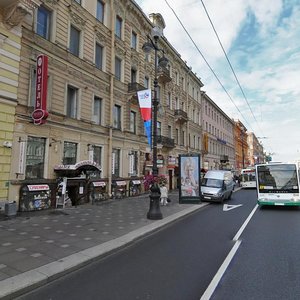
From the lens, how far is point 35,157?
46.1 feet

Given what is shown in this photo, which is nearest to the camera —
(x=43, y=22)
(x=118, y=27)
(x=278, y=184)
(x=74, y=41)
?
(x=43, y=22)

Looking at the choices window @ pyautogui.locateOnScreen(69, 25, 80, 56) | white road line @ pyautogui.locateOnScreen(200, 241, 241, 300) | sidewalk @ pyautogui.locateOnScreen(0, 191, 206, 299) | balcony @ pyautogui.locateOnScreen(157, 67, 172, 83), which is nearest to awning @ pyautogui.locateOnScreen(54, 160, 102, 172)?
sidewalk @ pyautogui.locateOnScreen(0, 191, 206, 299)

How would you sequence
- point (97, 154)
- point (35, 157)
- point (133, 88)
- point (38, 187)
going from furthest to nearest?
point (133, 88) < point (97, 154) < point (35, 157) < point (38, 187)

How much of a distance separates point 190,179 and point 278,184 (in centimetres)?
548

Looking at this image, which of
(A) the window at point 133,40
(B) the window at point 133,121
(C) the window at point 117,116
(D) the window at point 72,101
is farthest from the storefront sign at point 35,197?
(A) the window at point 133,40

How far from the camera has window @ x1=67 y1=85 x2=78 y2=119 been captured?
16.8 metres

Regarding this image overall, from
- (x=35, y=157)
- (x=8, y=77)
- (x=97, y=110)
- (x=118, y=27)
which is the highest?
(x=118, y=27)

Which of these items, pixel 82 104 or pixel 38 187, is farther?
pixel 82 104

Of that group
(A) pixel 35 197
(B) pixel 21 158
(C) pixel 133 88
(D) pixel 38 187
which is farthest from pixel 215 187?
(B) pixel 21 158

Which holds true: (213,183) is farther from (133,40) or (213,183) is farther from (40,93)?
(133,40)

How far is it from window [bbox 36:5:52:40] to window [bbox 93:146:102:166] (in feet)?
23.7

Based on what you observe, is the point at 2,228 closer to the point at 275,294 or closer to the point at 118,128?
the point at 275,294

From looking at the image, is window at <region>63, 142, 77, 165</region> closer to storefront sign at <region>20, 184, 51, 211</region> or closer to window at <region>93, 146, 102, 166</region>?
window at <region>93, 146, 102, 166</region>

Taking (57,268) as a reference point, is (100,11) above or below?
above
